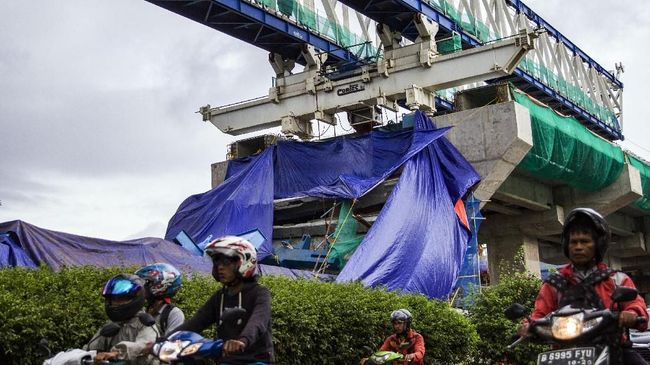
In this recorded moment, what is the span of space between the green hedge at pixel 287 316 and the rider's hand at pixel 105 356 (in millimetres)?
3467

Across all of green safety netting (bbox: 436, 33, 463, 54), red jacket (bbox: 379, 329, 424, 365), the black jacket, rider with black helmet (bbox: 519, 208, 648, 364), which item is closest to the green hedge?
red jacket (bbox: 379, 329, 424, 365)

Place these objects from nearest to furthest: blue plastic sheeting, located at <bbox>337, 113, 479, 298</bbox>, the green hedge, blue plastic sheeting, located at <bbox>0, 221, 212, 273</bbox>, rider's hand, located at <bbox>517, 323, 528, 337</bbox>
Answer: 1. rider's hand, located at <bbox>517, 323, 528, 337</bbox>
2. the green hedge
3. blue plastic sheeting, located at <bbox>0, 221, 212, 273</bbox>
4. blue plastic sheeting, located at <bbox>337, 113, 479, 298</bbox>

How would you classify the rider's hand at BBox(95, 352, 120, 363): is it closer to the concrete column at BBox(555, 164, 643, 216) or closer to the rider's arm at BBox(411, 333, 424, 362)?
the rider's arm at BBox(411, 333, 424, 362)

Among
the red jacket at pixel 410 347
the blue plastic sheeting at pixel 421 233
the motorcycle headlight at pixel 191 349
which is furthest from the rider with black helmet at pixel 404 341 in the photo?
the blue plastic sheeting at pixel 421 233

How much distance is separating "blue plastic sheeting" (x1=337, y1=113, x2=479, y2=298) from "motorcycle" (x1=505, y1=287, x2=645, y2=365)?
1379 centimetres

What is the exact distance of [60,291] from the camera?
8828mm

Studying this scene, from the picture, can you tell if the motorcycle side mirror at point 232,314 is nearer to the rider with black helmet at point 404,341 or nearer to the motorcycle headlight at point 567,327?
the motorcycle headlight at point 567,327

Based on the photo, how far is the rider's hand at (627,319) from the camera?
4016 mm

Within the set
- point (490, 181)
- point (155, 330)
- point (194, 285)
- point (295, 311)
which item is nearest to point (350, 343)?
point (295, 311)

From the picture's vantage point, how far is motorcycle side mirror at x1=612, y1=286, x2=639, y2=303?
399 centimetres

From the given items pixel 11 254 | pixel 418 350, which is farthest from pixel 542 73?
pixel 418 350

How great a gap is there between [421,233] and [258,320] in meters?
16.4

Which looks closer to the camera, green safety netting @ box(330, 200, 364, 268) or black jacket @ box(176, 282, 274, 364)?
black jacket @ box(176, 282, 274, 364)

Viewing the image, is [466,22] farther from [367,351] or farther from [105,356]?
[105,356]
